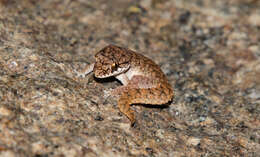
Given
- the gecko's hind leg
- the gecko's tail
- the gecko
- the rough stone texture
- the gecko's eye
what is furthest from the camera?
the gecko's eye

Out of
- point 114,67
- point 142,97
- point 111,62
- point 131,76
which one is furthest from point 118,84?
point 142,97

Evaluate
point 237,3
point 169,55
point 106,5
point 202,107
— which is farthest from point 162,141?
point 237,3

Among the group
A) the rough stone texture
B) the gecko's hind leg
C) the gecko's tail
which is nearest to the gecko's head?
the rough stone texture

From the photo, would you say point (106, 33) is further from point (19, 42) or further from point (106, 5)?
point (19, 42)

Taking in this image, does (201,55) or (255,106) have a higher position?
(201,55)

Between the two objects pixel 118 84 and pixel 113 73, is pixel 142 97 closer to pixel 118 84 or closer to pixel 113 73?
pixel 113 73

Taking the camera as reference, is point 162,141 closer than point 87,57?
Yes

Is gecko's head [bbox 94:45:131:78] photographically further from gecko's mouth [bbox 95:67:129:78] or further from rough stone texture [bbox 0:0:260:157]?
rough stone texture [bbox 0:0:260:157]

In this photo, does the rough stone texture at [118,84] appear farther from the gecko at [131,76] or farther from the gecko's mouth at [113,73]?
the gecko's mouth at [113,73]
